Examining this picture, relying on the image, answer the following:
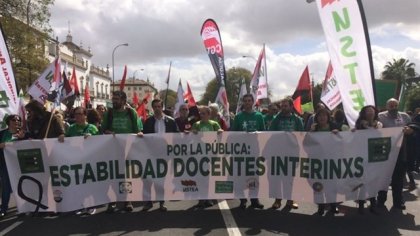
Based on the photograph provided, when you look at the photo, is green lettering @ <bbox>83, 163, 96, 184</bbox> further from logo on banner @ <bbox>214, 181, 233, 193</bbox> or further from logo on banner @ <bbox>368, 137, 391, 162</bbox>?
logo on banner @ <bbox>368, 137, 391, 162</bbox>

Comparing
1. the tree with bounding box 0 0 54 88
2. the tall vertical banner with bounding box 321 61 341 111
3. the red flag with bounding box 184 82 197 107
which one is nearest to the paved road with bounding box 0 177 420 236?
the tall vertical banner with bounding box 321 61 341 111

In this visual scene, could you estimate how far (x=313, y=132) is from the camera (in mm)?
7703

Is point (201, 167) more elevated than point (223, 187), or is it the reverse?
point (201, 167)

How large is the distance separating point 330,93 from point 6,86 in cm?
730

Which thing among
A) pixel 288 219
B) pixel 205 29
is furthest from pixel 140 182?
pixel 205 29

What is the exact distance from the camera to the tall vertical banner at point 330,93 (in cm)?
1128

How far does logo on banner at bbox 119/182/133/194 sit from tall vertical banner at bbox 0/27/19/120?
2.11 metres

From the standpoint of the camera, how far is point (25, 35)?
113 feet

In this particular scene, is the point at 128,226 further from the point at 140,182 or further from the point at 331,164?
the point at 331,164

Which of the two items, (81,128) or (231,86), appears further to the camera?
(231,86)

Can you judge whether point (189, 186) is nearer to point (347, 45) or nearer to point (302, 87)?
point (347, 45)

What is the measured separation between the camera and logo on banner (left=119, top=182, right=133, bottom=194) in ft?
25.9

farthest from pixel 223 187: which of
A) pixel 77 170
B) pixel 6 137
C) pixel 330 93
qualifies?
pixel 330 93

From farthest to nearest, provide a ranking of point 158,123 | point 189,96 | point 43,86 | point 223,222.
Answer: point 189,96
point 43,86
point 158,123
point 223,222
